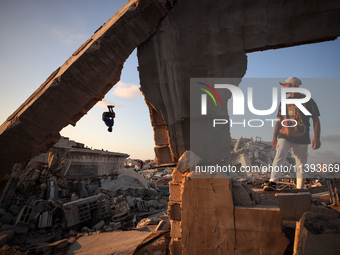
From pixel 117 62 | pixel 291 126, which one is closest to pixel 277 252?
pixel 291 126

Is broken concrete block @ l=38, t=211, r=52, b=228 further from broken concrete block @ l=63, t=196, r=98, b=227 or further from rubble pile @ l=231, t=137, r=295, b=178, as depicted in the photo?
rubble pile @ l=231, t=137, r=295, b=178

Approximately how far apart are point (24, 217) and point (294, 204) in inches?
315

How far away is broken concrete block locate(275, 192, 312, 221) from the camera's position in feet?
10.6

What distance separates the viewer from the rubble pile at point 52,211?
5836mm

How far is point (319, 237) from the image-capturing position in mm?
1687

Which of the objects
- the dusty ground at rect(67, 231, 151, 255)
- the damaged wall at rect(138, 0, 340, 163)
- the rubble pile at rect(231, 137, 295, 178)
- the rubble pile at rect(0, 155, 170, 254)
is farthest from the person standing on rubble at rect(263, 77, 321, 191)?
the rubble pile at rect(231, 137, 295, 178)

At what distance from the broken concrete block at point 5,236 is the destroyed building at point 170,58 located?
9.04ft

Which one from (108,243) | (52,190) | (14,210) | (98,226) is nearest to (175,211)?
(108,243)

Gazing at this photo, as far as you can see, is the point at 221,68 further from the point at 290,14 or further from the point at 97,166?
the point at 97,166

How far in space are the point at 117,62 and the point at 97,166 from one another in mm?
9574

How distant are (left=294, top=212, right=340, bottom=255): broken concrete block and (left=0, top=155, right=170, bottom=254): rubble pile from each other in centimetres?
458

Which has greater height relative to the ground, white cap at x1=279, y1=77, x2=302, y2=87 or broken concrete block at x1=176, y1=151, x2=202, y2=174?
white cap at x1=279, y1=77, x2=302, y2=87

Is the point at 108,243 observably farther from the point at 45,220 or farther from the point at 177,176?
the point at 45,220

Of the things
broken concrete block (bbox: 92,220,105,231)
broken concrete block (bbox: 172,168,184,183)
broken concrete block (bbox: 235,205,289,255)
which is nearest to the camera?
broken concrete block (bbox: 235,205,289,255)
